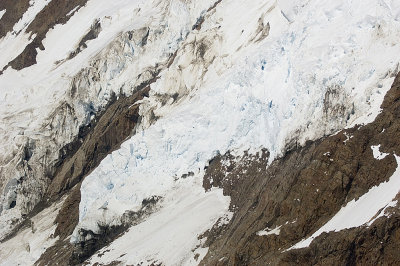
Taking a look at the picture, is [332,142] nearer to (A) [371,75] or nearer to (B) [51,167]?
(A) [371,75]

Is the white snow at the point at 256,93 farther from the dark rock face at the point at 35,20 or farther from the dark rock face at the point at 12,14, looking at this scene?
the dark rock face at the point at 12,14

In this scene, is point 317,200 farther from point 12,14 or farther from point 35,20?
point 12,14

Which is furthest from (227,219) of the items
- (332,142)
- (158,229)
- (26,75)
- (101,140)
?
(26,75)

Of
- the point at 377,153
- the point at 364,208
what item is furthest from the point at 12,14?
the point at 364,208

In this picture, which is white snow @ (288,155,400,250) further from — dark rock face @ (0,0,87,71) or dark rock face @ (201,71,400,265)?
dark rock face @ (0,0,87,71)

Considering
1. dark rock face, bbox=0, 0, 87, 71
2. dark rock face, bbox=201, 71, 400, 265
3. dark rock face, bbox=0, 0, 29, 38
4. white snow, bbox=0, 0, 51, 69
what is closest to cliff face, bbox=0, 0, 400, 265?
dark rock face, bbox=201, 71, 400, 265

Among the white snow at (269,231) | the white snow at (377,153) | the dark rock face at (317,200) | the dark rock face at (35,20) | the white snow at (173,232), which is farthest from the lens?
the dark rock face at (35,20)

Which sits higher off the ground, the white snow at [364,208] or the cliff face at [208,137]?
the cliff face at [208,137]

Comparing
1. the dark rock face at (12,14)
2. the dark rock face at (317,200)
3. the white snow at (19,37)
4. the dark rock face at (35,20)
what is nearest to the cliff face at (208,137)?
the dark rock face at (317,200)
